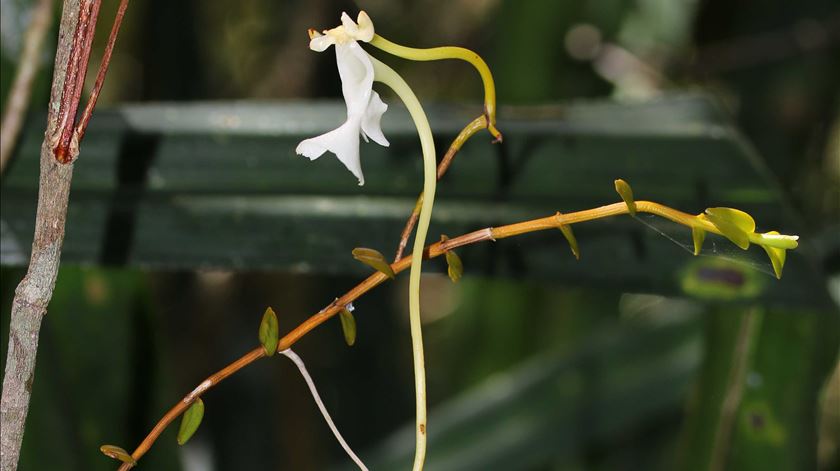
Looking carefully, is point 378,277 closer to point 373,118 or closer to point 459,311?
point 373,118

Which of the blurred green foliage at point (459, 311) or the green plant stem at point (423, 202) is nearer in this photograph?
the green plant stem at point (423, 202)

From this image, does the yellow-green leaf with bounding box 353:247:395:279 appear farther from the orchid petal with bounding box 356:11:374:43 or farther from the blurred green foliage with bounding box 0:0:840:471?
the blurred green foliage with bounding box 0:0:840:471

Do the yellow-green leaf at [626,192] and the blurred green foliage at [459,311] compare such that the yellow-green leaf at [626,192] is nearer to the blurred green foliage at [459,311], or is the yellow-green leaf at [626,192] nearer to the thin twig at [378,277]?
the thin twig at [378,277]

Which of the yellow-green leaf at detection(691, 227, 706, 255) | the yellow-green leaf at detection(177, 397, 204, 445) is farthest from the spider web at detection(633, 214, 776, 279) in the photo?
the yellow-green leaf at detection(177, 397, 204, 445)

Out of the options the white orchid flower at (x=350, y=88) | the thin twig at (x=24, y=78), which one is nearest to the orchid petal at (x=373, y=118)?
the white orchid flower at (x=350, y=88)

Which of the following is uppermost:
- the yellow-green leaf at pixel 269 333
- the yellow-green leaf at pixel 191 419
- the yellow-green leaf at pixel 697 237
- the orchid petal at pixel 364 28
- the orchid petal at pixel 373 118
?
the orchid petal at pixel 364 28

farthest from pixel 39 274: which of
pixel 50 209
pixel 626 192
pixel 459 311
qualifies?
pixel 459 311

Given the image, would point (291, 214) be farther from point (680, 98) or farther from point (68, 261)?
Result: point (680, 98)
